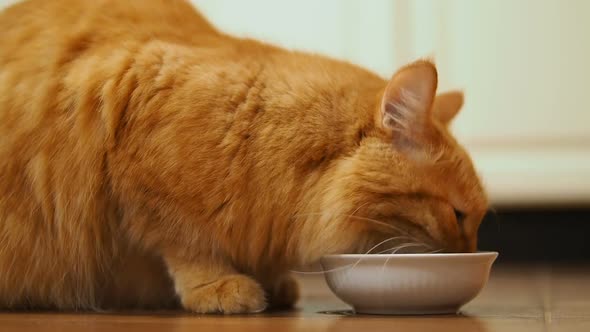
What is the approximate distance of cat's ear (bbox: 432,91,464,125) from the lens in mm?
1797

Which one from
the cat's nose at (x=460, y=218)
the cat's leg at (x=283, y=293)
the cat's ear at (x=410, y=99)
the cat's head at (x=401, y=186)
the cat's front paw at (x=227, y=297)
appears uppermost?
the cat's ear at (x=410, y=99)

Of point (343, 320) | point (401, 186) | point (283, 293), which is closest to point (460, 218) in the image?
point (401, 186)

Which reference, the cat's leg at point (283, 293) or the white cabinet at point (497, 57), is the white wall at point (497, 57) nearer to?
the white cabinet at point (497, 57)

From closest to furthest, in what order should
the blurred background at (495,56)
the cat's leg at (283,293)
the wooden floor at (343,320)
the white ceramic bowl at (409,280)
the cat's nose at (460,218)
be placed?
the wooden floor at (343,320) < the white ceramic bowl at (409,280) < the cat's nose at (460,218) < the cat's leg at (283,293) < the blurred background at (495,56)

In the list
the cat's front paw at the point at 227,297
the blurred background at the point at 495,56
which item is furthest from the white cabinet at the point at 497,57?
the cat's front paw at the point at 227,297

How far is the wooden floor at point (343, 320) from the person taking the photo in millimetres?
1332

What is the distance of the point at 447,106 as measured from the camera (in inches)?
71.9

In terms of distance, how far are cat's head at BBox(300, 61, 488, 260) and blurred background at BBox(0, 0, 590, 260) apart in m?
1.14

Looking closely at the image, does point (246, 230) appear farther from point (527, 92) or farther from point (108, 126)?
point (527, 92)

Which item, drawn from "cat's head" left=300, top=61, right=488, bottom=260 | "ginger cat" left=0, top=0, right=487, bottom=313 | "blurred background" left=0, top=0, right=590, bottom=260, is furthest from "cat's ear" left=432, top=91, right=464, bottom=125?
"blurred background" left=0, top=0, right=590, bottom=260

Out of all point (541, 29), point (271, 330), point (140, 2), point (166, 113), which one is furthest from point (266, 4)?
point (271, 330)

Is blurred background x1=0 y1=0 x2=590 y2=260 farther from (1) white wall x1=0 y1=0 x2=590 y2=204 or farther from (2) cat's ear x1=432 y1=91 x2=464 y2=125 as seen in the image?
(2) cat's ear x1=432 y1=91 x2=464 y2=125

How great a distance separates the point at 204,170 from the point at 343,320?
35 cm

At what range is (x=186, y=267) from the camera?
1.60m
